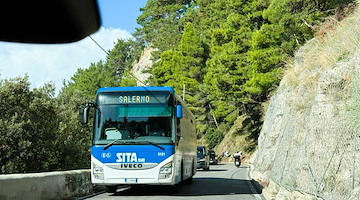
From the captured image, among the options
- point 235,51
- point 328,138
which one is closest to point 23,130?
point 328,138

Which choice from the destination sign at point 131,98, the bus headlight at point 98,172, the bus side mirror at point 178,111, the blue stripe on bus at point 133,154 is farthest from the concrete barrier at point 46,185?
the bus side mirror at point 178,111

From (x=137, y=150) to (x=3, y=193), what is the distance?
512cm

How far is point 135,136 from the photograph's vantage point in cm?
1561

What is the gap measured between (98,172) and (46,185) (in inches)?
90.2

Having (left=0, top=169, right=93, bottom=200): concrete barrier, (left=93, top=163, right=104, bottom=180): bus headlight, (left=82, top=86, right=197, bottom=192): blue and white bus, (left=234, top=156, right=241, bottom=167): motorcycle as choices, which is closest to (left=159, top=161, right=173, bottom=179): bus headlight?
(left=82, top=86, right=197, bottom=192): blue and white bus

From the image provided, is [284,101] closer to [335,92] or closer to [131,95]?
[131,95]

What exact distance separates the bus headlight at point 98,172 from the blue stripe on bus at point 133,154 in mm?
229

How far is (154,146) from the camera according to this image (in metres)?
15.4

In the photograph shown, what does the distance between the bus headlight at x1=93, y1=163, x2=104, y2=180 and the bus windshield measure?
74 centimetres

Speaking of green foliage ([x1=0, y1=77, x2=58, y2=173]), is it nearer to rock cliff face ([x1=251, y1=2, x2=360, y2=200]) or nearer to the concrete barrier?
the concrete barrier

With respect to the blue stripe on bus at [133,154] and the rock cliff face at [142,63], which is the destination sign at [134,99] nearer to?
the blue stripe on bus at [133,154]

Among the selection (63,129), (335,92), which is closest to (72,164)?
(63,129)

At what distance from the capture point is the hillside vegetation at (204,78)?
24.4m

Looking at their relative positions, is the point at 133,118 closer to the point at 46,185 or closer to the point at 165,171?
the point at 165,171
